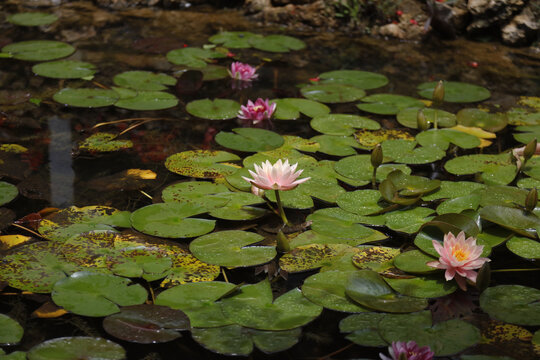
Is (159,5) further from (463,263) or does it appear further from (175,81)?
(463,263)

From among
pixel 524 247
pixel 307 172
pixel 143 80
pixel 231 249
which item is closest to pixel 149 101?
pixel 143 80

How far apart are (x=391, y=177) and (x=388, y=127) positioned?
0.78 meters

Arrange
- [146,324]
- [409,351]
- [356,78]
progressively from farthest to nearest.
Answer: [356,78] < [146,324] < [409,351]

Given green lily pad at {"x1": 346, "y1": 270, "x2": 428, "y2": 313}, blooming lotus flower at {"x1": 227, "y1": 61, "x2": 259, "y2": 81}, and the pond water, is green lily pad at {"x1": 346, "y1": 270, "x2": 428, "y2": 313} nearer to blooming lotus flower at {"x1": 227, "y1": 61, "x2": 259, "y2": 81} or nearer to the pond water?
the pond water

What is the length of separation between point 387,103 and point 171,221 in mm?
1662

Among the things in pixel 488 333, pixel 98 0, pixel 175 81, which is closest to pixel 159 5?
pixel 98 0

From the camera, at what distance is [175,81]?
11.7ft

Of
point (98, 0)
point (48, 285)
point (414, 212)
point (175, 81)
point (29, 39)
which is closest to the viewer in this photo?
point (48, 285)

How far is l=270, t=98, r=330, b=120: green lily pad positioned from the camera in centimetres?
320

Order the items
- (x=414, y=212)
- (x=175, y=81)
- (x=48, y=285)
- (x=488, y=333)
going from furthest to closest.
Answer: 1. (x=175, y=81)
2. (x=414, y=212)
3. (x=48, y=285)
4. (x=488, y=333)

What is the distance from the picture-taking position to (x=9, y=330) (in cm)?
167

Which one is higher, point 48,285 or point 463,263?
point 463,263

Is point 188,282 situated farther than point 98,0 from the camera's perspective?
No

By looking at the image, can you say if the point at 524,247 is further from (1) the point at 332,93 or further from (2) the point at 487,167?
(1) the point at 332,93
